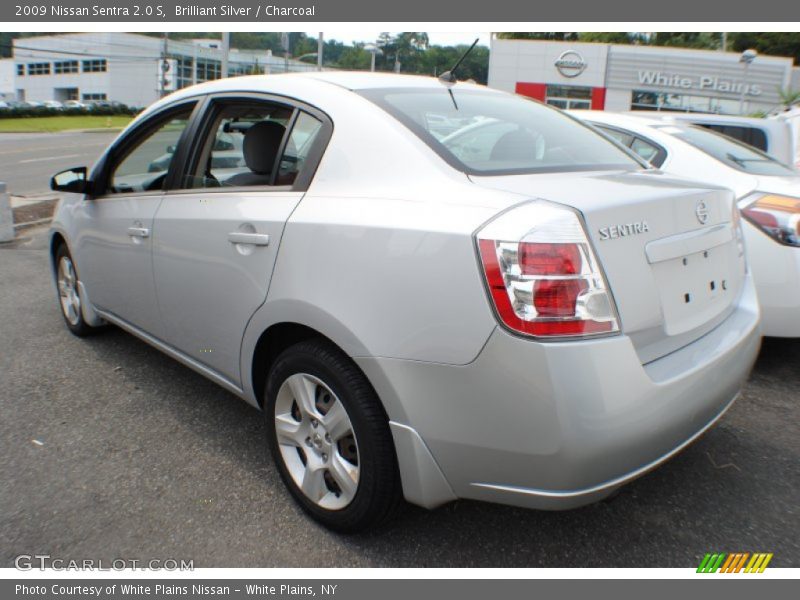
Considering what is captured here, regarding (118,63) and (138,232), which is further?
(118,63)

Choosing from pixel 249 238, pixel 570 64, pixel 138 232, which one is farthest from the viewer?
pixel 570 64

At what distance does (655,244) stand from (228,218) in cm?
163

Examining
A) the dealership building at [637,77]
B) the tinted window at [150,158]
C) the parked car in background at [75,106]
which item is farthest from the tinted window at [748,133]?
the parked car in background at [75,106]

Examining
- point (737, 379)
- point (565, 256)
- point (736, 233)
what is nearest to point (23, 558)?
point (565, 256)

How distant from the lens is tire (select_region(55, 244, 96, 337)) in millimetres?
4316

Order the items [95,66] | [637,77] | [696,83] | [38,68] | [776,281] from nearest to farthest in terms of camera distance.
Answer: [776,281], [696,83], [637,77], [95,66], [38,68]

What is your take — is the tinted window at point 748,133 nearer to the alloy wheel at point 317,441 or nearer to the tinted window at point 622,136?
the tinted window at point 622,136

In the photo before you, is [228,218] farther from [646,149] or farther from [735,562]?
[646,149]

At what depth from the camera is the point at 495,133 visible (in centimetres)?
259

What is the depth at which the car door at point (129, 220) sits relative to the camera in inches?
128

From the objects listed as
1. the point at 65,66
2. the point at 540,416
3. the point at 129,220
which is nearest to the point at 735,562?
the point at 540,416

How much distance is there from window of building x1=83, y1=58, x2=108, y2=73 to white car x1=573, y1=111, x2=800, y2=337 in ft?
287

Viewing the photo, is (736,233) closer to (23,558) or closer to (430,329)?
(430,329)

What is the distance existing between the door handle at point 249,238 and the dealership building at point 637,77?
38960mm
